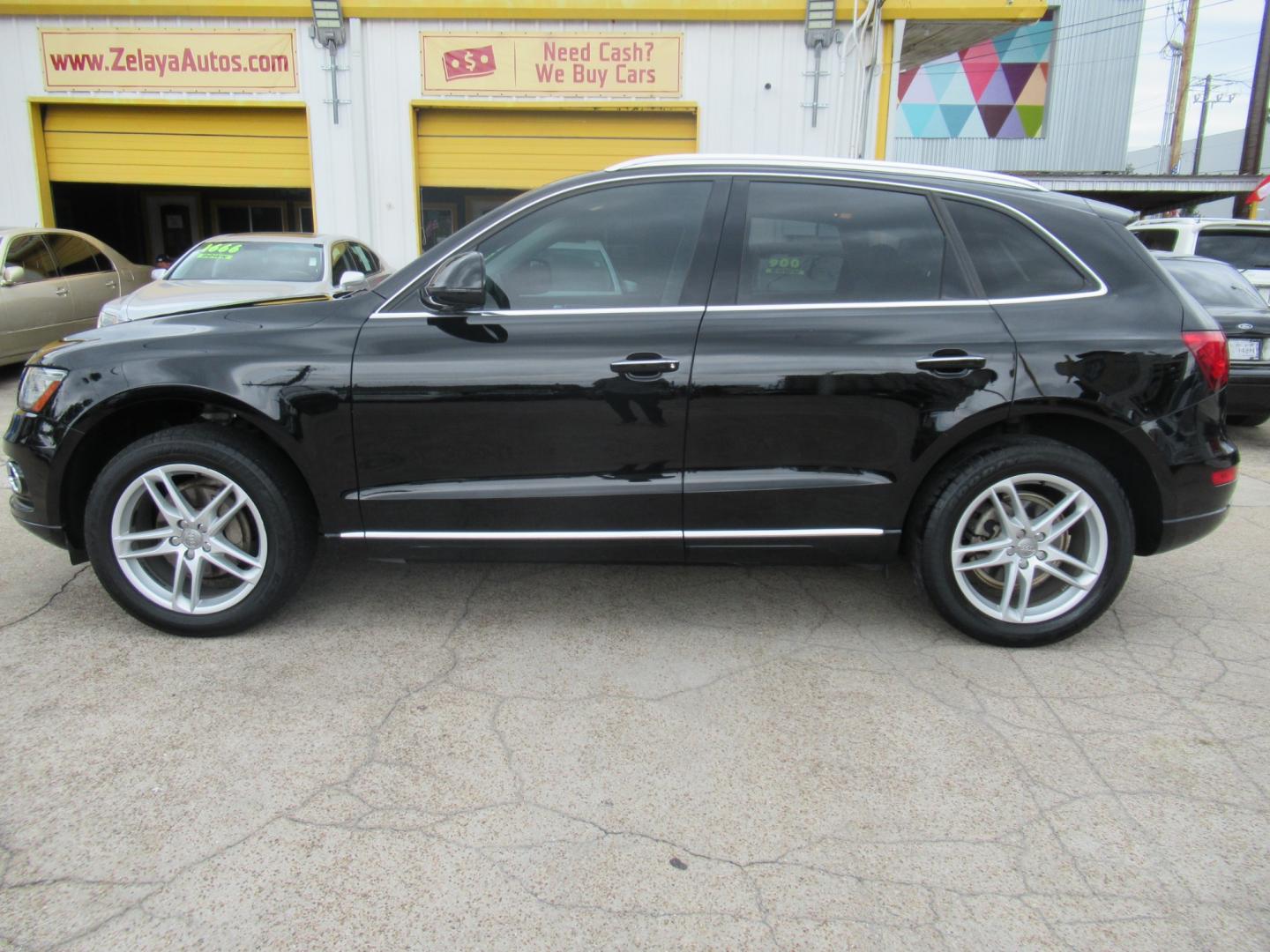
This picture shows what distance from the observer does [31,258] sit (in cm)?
936

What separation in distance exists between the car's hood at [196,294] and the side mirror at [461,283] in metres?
4.71

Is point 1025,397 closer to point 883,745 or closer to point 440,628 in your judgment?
point 883,745

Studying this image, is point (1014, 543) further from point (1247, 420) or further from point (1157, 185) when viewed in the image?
point (1157, 185)

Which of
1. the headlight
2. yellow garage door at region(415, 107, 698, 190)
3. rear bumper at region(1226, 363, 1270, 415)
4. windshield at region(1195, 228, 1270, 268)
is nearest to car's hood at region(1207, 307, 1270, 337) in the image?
rear bumper at region(1226, 363, 1270, 415)

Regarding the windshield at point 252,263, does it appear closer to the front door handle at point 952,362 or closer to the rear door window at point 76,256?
the rear door window at point 76,256

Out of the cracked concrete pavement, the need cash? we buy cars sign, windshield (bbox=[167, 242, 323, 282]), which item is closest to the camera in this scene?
the cracked concrete pavement

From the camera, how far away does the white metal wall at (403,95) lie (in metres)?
11.2

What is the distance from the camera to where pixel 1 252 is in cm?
891

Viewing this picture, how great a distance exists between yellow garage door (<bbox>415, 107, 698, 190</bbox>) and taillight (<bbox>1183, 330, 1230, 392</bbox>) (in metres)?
9.19

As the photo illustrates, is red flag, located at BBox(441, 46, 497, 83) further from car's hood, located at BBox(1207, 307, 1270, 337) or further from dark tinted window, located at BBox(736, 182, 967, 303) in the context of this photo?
dark tinted window, located at BBox(736, 182, 967, 303)

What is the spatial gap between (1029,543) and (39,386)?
3.68 metres

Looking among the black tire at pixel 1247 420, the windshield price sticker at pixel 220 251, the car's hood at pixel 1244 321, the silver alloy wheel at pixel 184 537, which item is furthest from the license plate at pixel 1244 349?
the windshield price sticker at pixel 220 251

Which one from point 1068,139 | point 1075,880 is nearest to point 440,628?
point 1075,880

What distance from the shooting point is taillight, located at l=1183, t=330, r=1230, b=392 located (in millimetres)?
3225
